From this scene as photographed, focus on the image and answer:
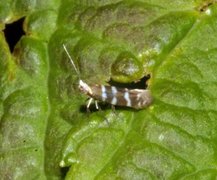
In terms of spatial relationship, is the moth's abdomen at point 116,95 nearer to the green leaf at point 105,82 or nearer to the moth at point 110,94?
the moth at point 110,94

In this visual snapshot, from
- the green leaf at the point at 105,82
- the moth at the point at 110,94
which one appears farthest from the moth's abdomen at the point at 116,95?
the green leaf at the point at 105,82

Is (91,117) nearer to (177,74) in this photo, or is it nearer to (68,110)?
(68,110)

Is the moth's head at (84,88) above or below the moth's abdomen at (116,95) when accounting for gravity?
above

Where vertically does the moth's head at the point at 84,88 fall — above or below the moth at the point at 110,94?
above

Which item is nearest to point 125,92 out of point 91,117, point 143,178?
point 91,117

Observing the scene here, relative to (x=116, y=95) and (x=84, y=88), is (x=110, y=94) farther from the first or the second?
(x=84, y=88)

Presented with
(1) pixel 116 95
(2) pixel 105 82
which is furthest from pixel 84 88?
(1) pixel 116 95

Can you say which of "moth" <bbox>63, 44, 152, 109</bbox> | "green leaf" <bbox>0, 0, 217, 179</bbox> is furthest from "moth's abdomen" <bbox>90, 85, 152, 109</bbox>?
"green leaf" <bbox>0, 0, 217, 179</bbox>

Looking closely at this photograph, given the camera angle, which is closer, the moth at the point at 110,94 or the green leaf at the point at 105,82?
the green leaf at the point at 105,82

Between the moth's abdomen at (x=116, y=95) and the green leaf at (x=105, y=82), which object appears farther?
the moth's abdomen at (x=116, y=95)

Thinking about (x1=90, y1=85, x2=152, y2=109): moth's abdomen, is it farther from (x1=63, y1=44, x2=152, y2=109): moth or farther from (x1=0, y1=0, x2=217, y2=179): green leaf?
(x1=0, y1=0, x2=217, y2=179): green leaf
